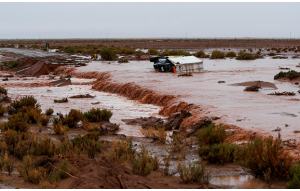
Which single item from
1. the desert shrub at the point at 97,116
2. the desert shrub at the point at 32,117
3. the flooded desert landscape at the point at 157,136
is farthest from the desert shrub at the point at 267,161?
the desert shrub at the point at 32,117

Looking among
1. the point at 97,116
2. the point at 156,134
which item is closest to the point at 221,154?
the point at 156,134


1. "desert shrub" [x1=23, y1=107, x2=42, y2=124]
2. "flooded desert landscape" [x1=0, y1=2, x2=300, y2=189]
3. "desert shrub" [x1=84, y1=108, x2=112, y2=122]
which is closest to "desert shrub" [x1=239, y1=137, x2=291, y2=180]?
"flooded desert landscape" [x1=0, y1=2, x2=300, y2=189]

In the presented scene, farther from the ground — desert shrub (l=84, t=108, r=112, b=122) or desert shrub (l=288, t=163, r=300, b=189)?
desert shrub (l=288, t=163, r=300, b=189)

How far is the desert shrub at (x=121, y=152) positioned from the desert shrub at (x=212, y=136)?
73.1 inches

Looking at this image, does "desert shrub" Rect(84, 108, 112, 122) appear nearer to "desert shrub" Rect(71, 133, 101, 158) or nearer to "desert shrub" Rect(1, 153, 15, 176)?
"desert shrub" Rect(71, 133, 101, 158)

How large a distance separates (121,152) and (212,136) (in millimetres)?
2369

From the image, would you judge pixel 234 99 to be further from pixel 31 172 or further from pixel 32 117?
pixel 31 172

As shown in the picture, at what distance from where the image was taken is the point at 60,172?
9.91m

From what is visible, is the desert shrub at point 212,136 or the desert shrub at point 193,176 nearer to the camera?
the desert shrub at point 193,176

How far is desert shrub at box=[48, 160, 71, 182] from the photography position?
9702 mm

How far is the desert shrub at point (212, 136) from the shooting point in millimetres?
12964

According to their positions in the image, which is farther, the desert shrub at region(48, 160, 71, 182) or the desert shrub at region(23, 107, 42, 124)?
the desert shrub at region(23, 107, 42, 124)

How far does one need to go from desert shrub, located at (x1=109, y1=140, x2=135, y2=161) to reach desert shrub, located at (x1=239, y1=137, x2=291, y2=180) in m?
2.55

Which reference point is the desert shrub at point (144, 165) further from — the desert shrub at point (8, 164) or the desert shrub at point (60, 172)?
the desert shrub at point (8, 164)
